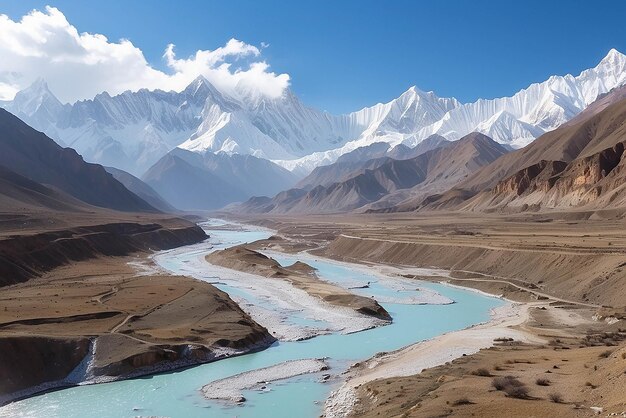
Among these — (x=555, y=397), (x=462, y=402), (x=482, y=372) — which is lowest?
(x=482, y=372)

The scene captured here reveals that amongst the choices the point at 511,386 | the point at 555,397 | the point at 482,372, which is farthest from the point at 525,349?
the point at 555,397

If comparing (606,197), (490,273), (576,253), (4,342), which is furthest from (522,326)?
(606,197)

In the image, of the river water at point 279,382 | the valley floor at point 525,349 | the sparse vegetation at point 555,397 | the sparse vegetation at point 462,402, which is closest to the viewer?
the sparse vegetation at point 555,397

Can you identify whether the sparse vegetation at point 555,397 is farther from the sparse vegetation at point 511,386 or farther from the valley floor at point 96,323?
the valley floor at point 96,323

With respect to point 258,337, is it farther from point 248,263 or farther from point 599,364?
point 248,263

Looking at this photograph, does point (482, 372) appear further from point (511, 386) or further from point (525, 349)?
point (525, 349)

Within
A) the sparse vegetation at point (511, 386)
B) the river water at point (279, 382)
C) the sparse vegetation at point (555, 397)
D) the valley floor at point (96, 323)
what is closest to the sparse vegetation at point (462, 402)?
the sparse vegetation at point (511, 386)

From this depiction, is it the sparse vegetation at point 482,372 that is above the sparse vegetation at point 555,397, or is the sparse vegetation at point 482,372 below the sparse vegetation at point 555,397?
→ below

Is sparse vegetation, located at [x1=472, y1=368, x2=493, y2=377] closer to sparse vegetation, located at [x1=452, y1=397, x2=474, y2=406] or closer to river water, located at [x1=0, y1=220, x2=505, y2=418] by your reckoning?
sparse vegetation, located at [x1=452, y1=397, x2=474, y2=406]

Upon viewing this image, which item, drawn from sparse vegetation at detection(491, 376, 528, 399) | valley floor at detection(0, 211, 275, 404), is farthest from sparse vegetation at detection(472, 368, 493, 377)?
valley floor at detection(0, 211, 275, 404)
